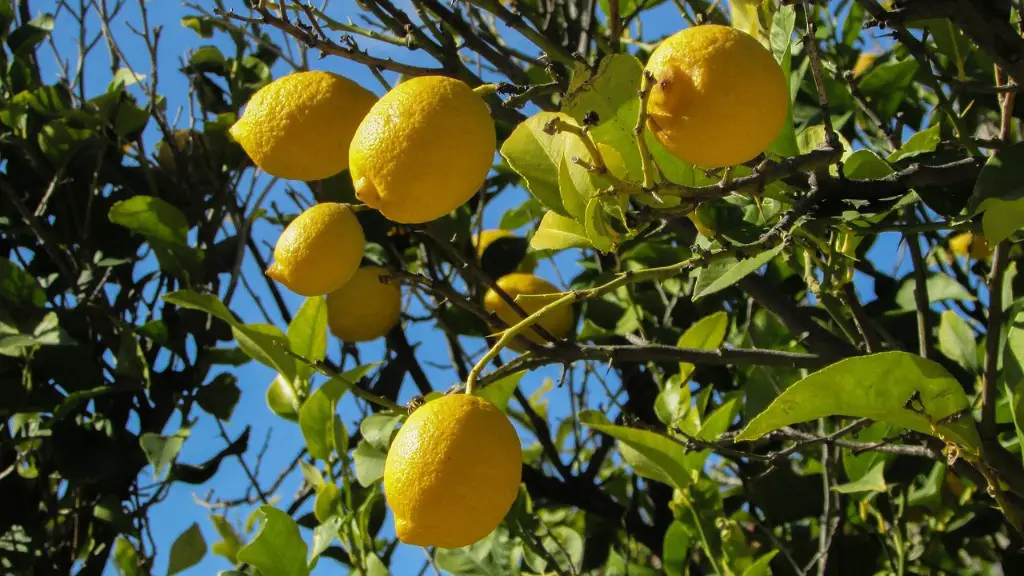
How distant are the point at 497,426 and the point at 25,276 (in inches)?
41.8

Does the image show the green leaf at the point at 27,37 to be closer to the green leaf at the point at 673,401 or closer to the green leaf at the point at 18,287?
the green leaf at the point at 18,287

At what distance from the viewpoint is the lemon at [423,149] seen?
70cm

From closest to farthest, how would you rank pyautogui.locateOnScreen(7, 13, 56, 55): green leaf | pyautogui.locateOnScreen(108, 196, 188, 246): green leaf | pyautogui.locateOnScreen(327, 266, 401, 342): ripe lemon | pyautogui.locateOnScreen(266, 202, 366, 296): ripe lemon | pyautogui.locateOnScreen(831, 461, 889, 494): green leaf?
1. pyautogui.locateOnScreen(266, 202, 366, 296): ripe lemon
2. pyautogui.locateOnScreen(831, 461, 889, 494): green leaf
3. pyautogui.locateOnScreen(327, 266, 401, 342): ripe lemon
4. pyautogui.locateOnScreen(108, 196, 188, 246): green leaf
5. pyautogui.locateOnScreen(7, 13, 56, 55): green leaf

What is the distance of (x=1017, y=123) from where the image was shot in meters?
1.62

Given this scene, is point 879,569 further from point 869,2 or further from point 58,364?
point 58,364

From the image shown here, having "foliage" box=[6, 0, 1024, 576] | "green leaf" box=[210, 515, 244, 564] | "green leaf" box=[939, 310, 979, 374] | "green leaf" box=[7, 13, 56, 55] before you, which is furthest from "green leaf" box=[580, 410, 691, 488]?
"green leaf" box=[7, 13, 56, 55]

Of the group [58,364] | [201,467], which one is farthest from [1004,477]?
[58,364]

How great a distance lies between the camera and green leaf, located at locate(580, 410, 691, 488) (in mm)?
1016

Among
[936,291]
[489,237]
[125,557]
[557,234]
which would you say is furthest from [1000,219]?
[125,557]

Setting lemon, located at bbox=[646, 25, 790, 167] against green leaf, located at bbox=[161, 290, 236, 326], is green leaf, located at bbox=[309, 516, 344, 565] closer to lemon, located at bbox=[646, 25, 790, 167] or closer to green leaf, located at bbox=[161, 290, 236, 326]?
green leaf, located at bbox=[161, 290, 236, 326]

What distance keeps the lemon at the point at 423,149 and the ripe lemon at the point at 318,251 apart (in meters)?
0.14

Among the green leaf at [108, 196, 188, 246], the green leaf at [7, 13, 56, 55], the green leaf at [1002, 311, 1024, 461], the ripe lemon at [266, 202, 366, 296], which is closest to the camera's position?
the green leaf at [1002, 311, 1024, 461]

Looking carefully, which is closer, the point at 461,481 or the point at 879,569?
the point at 461,481

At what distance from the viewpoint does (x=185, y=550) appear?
1.45m
